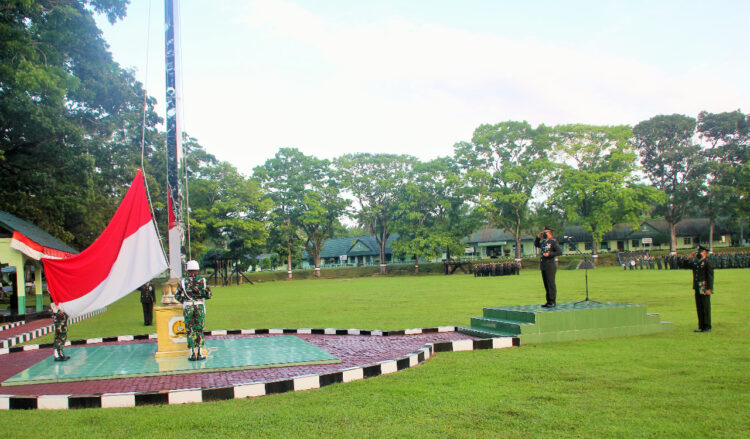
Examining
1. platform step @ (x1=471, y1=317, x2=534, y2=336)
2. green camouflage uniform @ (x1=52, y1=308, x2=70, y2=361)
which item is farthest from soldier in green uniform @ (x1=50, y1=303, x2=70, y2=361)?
platform step @ (x1=471, y1=317, x2=534, y2=336)

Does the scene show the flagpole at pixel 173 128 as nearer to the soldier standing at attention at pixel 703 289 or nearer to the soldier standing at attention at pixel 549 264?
the soldier standing at attention at pixel 549 264

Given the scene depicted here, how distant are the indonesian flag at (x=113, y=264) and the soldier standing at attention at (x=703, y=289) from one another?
10.2 metres

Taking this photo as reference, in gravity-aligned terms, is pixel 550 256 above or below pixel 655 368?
above

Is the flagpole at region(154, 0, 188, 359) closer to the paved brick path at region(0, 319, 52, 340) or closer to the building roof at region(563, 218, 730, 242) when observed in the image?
the paved brick path at region(0, 319, 52, 340)

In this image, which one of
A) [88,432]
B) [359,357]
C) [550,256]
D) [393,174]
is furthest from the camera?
[393,174]

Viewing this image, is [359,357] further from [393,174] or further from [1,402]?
[393,174]

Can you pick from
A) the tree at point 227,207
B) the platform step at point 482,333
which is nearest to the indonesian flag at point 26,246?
the platform step at point 482,333

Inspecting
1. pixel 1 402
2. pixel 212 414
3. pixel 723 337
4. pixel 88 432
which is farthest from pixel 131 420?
pixel 723 337

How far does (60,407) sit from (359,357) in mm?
4485

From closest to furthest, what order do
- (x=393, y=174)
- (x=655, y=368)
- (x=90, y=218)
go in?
(x=655, y=368), (x=90, y=218), (x=393, y=174)

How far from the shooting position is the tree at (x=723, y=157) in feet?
168

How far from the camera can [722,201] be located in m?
52.1

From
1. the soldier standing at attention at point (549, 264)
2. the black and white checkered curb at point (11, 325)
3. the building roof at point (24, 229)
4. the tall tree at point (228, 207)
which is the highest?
the tall tree at point (228, 207)

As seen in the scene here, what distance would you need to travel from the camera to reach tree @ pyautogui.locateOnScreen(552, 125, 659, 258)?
48.2m
